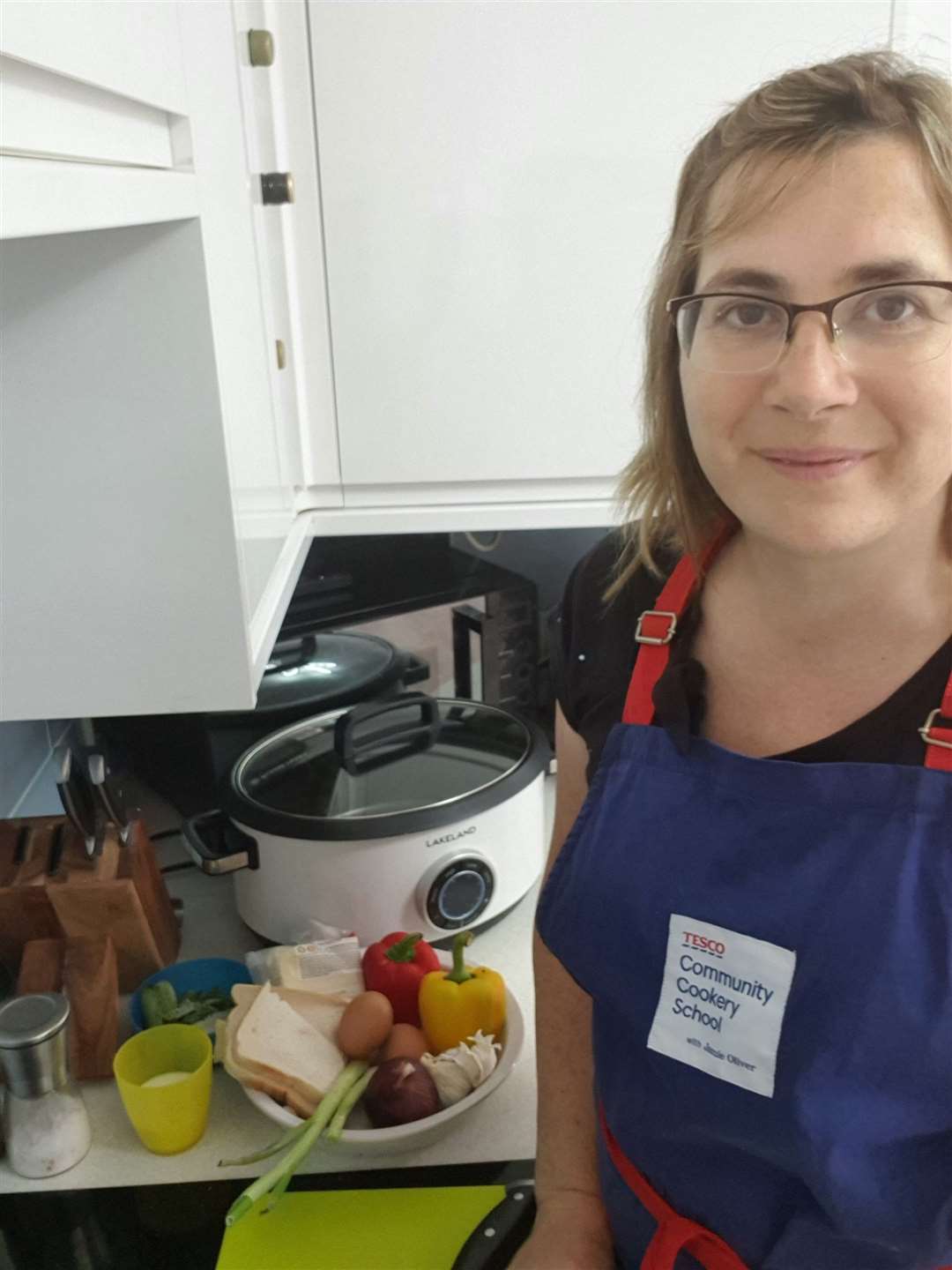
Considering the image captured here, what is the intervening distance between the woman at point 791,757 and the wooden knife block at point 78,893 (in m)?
0.47

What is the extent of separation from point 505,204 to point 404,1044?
875 mm

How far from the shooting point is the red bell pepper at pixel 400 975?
105 cm

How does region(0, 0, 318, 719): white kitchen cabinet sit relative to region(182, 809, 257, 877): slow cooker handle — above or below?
above

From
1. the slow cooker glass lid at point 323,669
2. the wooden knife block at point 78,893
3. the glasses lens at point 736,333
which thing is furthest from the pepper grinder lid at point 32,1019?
the glasses lens at point 736,333

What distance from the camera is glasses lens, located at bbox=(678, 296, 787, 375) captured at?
0.68 metres

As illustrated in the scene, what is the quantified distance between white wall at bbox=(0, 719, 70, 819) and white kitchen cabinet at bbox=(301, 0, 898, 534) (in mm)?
473

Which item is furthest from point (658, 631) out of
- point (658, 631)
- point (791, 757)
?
point (791, 757)

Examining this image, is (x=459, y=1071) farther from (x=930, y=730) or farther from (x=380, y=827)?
(x=930, y=730)

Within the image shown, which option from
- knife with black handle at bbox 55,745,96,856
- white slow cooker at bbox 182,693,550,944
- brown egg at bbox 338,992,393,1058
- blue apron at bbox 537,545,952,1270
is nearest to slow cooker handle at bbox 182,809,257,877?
white slow cooker at bbox 182,693,550,944

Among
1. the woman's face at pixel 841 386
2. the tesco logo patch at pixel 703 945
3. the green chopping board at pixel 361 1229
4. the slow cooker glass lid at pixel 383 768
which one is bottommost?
the green chopping board at pixel 361 1229

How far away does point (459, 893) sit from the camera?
1159 mm

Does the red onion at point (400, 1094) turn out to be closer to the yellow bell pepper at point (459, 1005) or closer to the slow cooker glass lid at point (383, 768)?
the yellow bell pepper at point (459, 1005)

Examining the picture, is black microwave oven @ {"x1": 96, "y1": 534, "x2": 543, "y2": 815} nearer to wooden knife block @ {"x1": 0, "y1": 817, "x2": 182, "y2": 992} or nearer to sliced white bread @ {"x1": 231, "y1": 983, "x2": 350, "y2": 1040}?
wooden knife block @ {"x1": 0, "y1": 817, "x2": 182, "y2": 992}

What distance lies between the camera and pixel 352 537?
1642mm
